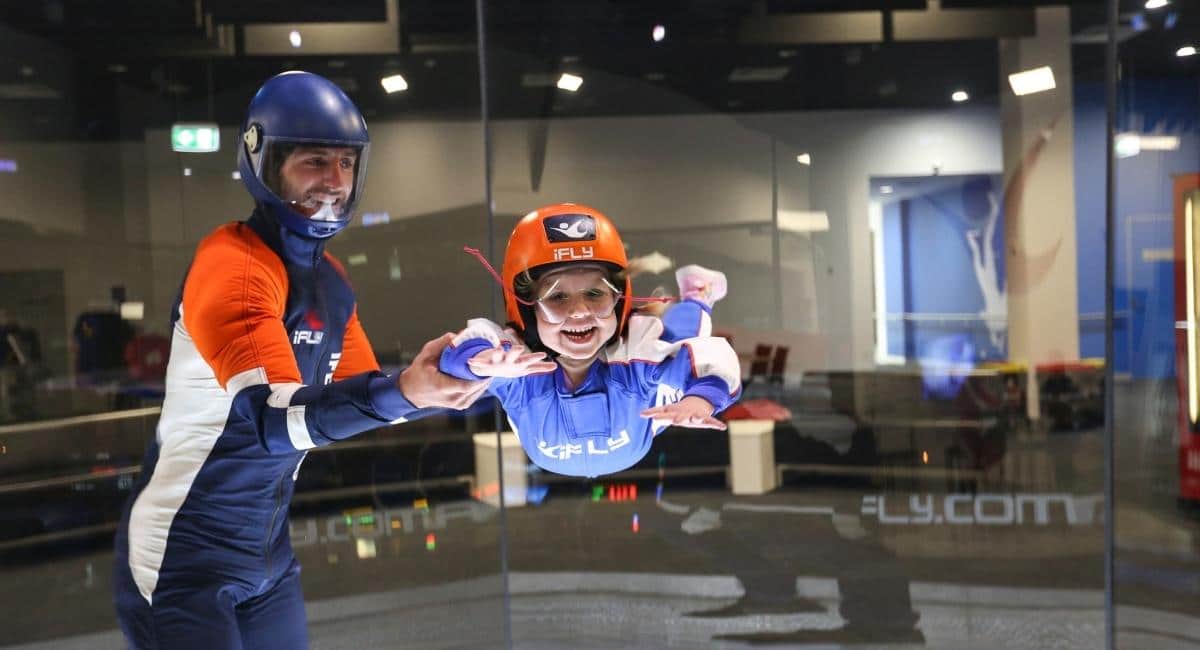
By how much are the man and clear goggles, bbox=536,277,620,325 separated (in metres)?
0.38

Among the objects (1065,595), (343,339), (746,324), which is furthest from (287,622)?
(1065,595)

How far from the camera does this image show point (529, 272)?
1.93 meters


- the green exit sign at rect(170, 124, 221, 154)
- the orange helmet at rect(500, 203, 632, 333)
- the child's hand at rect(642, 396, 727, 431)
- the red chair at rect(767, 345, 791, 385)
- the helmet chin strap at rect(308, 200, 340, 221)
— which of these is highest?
the green exit sign at rect(170, 124, 221, 154)

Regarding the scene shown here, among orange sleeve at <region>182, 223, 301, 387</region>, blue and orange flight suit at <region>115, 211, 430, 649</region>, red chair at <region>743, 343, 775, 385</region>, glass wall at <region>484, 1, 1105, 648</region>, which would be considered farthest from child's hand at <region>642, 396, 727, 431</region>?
red chair at <region>743, 343, 775, 385</region>

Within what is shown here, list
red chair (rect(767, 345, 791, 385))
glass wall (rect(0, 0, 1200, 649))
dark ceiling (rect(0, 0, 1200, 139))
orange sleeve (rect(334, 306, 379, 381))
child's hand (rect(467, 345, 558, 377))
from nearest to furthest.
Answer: child's hand (rect(467, 345, 558, 377)) < orange sleeve (rect(334, 306, 379, 381)) < dark ceiling (rect(0, 0, 1200, 139)) < glass wall (rect(0, 0, 1200, 649)) < red chair (rect(767, 345, 791, 385))

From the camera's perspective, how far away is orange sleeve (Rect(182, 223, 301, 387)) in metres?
1.74

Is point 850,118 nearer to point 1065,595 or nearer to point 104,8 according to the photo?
point 1065,595

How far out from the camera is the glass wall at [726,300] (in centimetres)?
447

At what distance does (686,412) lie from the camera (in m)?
1.89

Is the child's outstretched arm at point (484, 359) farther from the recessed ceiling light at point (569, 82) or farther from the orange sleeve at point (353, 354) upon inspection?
the recessed ceiling light at point (569, 82)

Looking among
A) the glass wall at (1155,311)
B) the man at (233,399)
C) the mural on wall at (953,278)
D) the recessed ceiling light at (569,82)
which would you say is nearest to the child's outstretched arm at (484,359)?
the man at (233,399)

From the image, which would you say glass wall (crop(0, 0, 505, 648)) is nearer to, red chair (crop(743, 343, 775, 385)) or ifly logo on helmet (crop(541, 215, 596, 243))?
red chair (crop(743, 343, 775, 385))

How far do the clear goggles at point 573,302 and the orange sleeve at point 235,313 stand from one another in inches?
19.2

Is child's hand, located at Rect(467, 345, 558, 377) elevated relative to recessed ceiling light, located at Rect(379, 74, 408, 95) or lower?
lower
